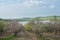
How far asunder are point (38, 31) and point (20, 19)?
1.33 ft

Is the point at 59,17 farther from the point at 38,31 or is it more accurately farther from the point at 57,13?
the point at 38,31

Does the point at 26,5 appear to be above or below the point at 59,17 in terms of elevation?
above

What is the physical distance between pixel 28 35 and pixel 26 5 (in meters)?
0.57

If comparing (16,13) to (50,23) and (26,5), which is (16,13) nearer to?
(26,5)

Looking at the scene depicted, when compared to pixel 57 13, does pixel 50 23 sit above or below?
below

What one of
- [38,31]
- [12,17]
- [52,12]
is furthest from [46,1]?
[12,17]

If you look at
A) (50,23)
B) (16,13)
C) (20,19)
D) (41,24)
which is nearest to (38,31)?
(41,24)

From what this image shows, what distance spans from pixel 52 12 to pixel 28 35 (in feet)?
2.03

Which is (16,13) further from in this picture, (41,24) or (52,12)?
(52,12)

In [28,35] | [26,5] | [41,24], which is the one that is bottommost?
[28,35]

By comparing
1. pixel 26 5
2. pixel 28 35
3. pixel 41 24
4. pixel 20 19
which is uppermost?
pixel 26 5

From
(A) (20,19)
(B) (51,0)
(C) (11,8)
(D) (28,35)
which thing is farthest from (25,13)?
(B) (51,0)

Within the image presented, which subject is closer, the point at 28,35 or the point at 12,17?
the point at 28,35

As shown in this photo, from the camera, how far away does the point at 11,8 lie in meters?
1.93
